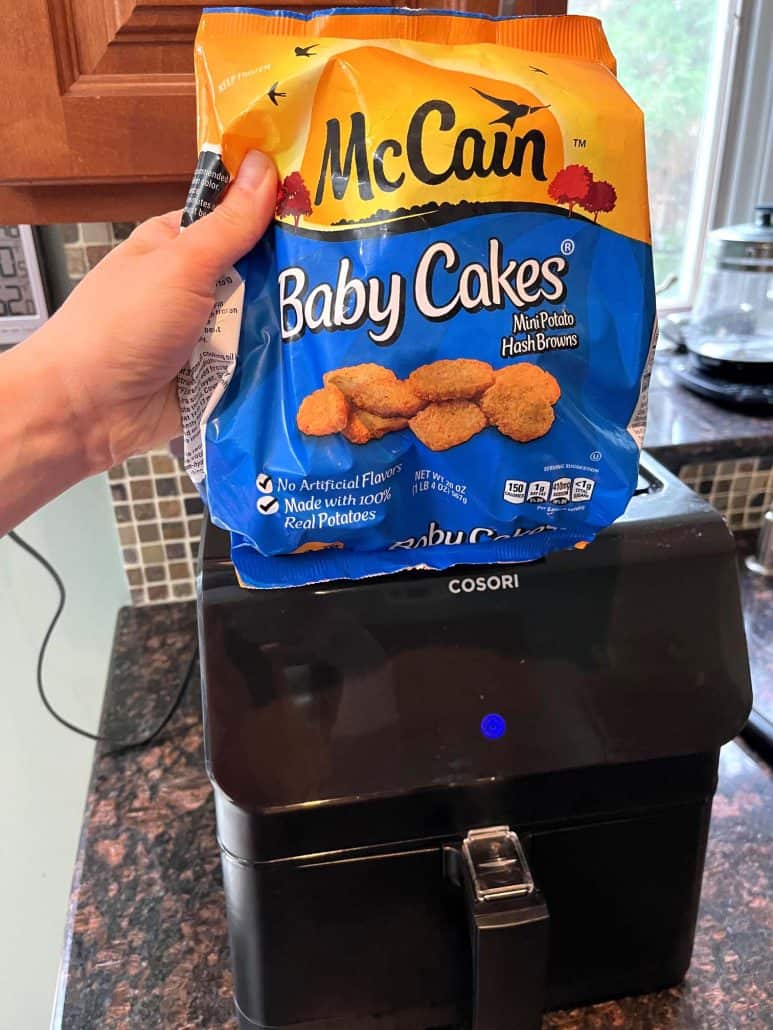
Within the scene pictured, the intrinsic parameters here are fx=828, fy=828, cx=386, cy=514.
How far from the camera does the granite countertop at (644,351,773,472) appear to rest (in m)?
1.05

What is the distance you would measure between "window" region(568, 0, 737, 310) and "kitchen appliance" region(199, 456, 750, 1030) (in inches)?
33.4

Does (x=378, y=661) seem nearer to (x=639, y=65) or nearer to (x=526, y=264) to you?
(x=526, y=264)

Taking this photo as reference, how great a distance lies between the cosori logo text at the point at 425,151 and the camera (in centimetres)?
40

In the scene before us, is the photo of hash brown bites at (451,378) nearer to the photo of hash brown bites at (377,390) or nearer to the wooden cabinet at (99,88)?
the photo of hash brown bites at (377,390)

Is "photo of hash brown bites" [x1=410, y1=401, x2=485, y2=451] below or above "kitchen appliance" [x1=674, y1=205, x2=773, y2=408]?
above

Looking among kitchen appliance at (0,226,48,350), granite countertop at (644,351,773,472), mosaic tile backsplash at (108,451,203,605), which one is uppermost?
kitchen appliance at (0,226,48,350)

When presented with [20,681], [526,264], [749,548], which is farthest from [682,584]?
[20,681]

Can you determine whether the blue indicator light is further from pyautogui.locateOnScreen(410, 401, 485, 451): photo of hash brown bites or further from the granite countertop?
the granite countertop

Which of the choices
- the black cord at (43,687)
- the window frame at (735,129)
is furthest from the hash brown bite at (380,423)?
the window frame at (735,129)

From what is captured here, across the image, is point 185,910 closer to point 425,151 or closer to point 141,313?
point 141,313

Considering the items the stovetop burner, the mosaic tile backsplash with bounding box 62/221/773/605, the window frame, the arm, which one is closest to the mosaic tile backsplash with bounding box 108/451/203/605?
the mosaic tile backsplash with bounding box 62/221/773/605

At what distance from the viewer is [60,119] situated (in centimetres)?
54

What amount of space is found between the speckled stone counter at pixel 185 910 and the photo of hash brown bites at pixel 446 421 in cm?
42

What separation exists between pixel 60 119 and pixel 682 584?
0.49 m
